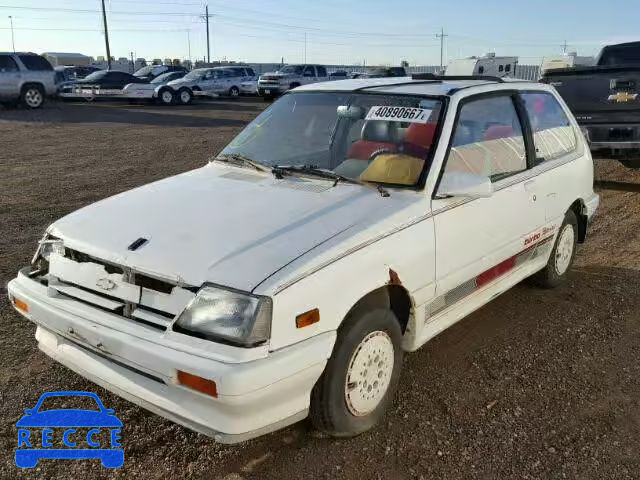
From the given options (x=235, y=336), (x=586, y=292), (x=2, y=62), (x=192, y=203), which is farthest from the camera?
(x=2, y=62)

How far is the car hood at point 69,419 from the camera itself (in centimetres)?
317

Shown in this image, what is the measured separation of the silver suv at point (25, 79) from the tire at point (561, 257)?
71.3 feet

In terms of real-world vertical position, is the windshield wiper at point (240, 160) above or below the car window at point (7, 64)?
below

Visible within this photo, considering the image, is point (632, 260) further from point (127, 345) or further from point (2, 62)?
point (2, 62)

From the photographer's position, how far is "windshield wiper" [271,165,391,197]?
3424 mm

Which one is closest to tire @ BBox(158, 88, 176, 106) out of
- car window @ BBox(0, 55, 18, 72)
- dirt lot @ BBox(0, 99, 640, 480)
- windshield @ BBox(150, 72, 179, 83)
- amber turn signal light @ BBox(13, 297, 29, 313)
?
windshield @ BBox(150, 72, 179, 83)

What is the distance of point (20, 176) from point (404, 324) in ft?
28.7

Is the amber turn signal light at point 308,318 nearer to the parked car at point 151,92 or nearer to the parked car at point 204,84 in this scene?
the parked car at point 151,92

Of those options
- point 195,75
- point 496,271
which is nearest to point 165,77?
point 195,75

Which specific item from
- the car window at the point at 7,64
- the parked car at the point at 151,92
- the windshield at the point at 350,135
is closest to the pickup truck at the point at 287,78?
the parked car at the point at 151,92

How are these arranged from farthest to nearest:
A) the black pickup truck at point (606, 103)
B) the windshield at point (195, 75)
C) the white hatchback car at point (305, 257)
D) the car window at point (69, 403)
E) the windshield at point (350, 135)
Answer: the windshield at point (195, 75) < the black pickup truck at point (606, 103) < the windshield at point (350, 135) < the car window at point (69, 403) < the white hatchback car at point (305, 257)


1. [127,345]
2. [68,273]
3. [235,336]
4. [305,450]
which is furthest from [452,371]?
[68,273]

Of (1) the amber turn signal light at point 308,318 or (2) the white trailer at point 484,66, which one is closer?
(1) the amber turn signal light at point 308,318

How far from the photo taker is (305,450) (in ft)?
9.84
